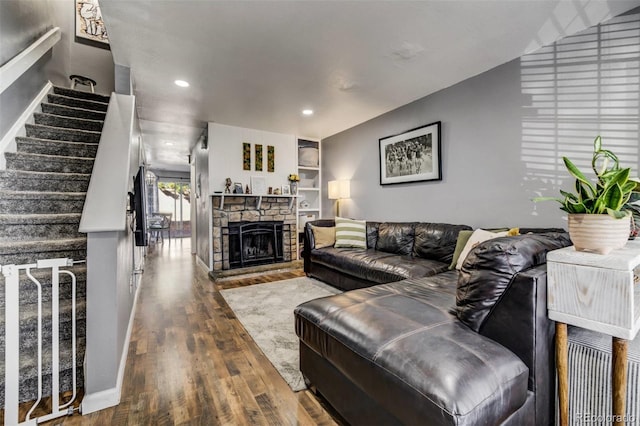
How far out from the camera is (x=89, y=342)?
4.94ft

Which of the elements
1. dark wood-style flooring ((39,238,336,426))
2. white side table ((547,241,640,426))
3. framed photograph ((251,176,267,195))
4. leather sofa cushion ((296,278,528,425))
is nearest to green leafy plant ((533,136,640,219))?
white side table ((547,241,640,426))

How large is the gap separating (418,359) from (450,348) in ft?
0.49

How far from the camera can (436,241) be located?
118 inches

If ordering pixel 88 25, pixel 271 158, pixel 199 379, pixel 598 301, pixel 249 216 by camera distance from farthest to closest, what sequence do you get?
pixel 271 158
pixel 249 216
pixel 88 25
pixel 199 379
pixel 598 301

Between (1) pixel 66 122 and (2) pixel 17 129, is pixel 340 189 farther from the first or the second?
(2) pixel 17 129

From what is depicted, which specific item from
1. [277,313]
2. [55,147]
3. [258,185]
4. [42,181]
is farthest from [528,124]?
[55,147]

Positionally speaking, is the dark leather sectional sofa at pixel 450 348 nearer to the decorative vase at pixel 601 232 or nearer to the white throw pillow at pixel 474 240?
the decorative vase at pixel 601 232

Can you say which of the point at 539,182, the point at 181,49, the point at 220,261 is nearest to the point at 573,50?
the point at 539,182

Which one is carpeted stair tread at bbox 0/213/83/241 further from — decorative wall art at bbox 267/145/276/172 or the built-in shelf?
the built-in shelf

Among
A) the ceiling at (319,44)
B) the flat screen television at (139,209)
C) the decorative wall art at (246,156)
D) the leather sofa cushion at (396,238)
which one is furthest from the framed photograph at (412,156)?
the flat screen television at (139,209)

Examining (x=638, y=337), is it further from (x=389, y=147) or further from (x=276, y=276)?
(x=276, y=276)

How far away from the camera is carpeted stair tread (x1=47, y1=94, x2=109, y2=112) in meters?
3.11

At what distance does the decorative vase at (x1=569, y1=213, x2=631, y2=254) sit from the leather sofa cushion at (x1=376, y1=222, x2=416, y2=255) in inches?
90.7

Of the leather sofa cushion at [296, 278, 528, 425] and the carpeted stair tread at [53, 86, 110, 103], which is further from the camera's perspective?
the carpeted stair tread at [53, 86, 110, 103]
